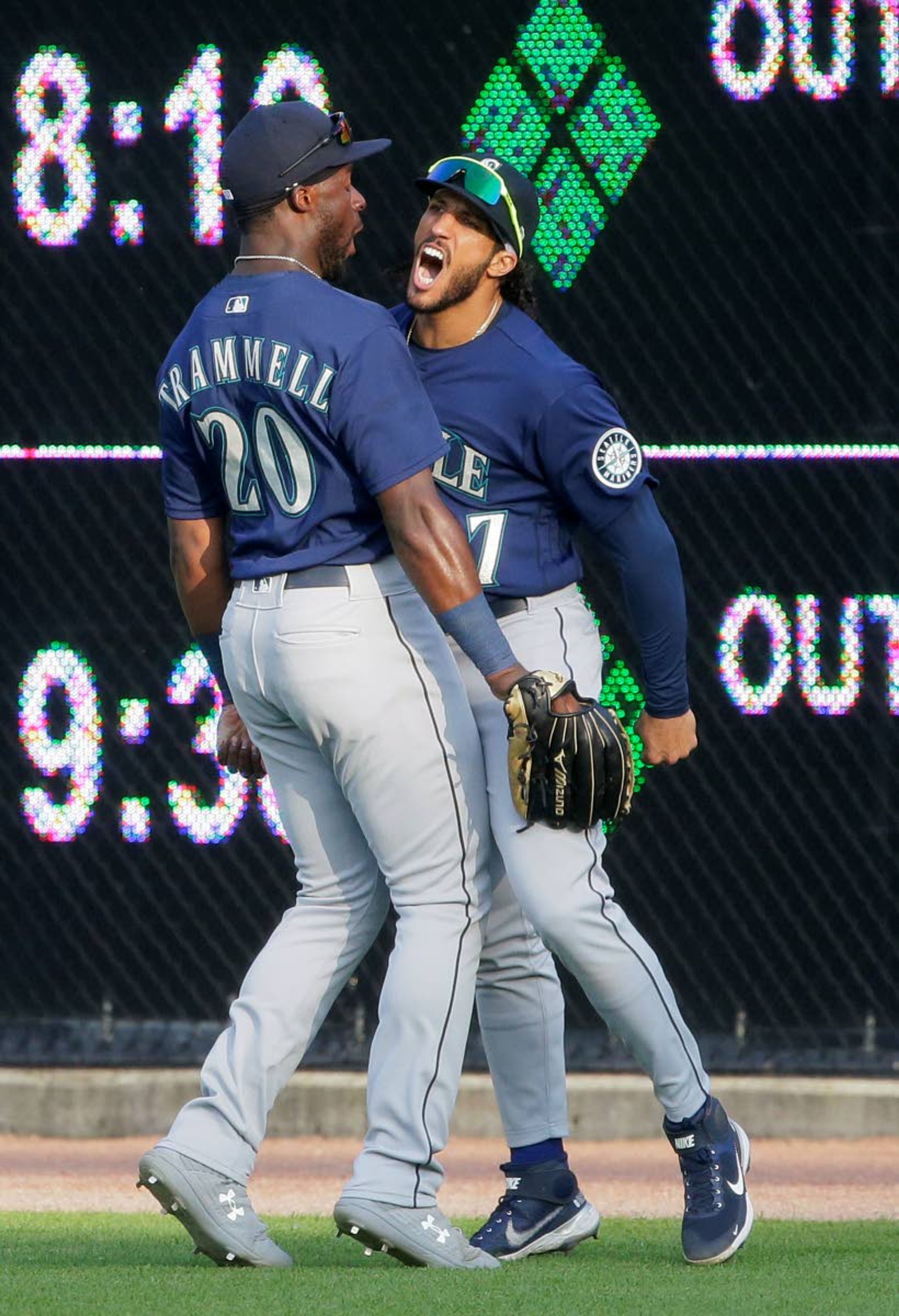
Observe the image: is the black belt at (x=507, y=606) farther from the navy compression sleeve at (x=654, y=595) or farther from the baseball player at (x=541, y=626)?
the navy compression sleeve at (x=654, y=595)

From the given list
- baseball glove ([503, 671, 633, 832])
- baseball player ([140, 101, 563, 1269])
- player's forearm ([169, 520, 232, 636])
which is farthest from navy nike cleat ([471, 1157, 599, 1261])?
player's forearm ([169, 520, 232, 636])

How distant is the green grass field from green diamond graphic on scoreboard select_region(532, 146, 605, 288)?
2133 mm

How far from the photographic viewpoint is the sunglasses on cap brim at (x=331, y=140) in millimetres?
3393

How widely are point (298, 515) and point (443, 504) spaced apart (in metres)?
0.22

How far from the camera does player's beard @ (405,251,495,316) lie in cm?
363

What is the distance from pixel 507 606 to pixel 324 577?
0.37 m

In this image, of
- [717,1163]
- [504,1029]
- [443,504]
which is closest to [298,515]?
[443,504]

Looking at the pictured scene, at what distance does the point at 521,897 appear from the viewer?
133 inches

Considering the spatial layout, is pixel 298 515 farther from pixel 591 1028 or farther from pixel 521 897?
pixel 591 1028

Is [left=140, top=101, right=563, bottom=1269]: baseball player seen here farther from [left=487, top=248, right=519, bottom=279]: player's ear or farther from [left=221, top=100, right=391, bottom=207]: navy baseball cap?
[left=487, top=248, right=519, bottom=279]: player's ear

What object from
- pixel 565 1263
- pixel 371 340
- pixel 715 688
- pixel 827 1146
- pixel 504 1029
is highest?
pixel 715 688

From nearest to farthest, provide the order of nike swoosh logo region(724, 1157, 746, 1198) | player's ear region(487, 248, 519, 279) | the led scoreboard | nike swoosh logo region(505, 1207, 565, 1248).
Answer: nike swoosh logo region(724, 1157, 746, 1198) < nike swoosh logo region(505, 1207, 565, 1248) < player's ear region(487, 248, 519, 279) < the led scoreboard

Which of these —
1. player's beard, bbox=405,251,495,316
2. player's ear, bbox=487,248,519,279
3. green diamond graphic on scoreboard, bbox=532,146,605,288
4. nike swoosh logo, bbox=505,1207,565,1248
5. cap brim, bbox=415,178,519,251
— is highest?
green diamond graphic on scoreboard, bbox=532,146,605,288

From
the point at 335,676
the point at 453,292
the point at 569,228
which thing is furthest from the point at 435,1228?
the point at 569,228
